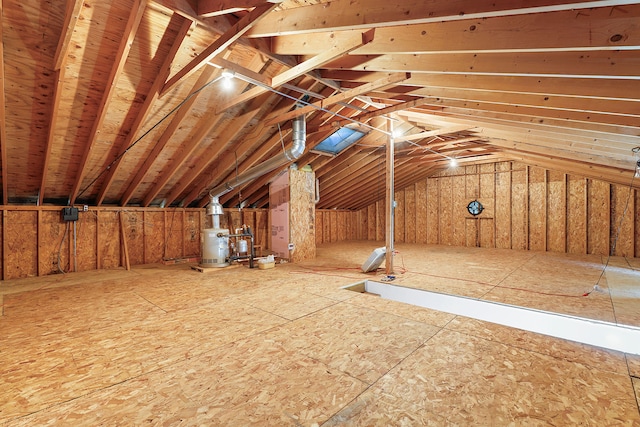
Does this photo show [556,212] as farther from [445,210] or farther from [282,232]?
[282,232]

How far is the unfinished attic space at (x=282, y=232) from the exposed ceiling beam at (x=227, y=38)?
0.03 m

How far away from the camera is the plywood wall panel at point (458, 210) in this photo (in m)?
10.1

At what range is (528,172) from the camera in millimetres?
8914

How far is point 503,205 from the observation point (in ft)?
30.8

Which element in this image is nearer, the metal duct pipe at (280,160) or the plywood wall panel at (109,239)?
the metal duct pipe at (280,160)

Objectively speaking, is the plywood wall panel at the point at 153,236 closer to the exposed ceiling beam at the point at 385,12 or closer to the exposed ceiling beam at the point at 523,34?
the exposed ceiling beam at the point at 385,12

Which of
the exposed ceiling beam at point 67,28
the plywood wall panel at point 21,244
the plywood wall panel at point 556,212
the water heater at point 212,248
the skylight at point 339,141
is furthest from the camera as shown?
the plywood wall panel at point 556,212

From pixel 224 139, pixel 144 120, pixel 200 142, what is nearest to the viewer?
pixel 144 120

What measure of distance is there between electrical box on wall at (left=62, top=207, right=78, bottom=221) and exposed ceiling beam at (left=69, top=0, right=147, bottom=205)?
980mm

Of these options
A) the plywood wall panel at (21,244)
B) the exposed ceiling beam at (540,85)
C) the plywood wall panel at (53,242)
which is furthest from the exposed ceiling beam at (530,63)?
the plywood wall panel at (21,244)

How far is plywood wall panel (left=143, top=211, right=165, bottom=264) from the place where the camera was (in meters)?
6.63

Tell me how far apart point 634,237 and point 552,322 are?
7.05 meters

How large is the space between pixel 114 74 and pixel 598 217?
37.0 feet

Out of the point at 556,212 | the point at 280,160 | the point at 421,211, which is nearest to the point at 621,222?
the point at 556,212
